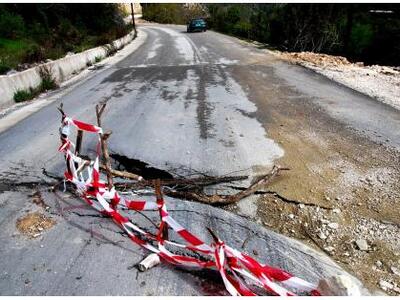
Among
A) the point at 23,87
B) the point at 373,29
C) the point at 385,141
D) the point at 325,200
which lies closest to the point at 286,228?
the point at 325,200

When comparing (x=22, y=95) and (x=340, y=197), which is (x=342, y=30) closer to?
(x=22, y=95)

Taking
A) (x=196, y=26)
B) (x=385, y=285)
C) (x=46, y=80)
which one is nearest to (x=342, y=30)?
(x=46, y=80)

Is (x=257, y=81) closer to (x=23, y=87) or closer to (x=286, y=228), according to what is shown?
(x=23, y=87)

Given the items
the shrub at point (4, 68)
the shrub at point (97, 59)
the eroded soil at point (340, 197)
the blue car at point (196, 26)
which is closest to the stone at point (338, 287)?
the eroded soil at point (340, 197)

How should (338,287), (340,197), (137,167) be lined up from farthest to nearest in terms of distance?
(137,167) → (340,197) → (338,287)

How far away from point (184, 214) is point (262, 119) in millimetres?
4048

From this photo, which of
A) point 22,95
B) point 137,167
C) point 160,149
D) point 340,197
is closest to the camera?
point 340,197

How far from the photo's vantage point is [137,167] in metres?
5.72

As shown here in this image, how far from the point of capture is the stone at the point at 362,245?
3.84 m

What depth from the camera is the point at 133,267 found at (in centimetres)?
357

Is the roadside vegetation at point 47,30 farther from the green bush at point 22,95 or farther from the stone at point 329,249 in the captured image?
the stone at point 329,249

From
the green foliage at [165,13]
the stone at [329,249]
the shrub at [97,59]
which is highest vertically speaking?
the stone at [329,249]

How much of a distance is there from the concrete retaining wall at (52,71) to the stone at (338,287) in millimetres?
9729

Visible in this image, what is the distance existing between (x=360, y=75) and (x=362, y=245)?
10.0 metres
